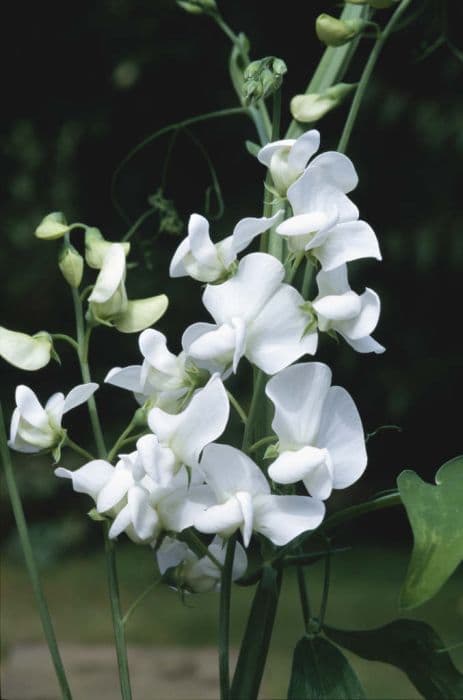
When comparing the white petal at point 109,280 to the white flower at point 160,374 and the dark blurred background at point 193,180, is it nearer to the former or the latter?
the white flower at point 160,374

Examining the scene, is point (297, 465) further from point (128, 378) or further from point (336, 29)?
point (336, 29)

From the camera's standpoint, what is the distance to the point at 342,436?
0.46 m

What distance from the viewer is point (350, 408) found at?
1.50ft

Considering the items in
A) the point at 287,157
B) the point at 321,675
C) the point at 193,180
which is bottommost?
the point at 193,180

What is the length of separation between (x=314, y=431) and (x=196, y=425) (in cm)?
5

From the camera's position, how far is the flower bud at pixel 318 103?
56 centimetres

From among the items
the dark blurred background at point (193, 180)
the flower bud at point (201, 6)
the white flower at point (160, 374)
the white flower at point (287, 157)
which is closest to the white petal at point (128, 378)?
the white flower at point (160, 374)

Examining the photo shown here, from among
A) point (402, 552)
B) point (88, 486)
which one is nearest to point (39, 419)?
point (88, 486)

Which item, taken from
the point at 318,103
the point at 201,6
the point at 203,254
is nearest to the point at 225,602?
the point at 203,254

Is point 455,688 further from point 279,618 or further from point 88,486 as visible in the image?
point 279,618

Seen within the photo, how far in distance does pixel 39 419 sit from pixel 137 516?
0.07 m

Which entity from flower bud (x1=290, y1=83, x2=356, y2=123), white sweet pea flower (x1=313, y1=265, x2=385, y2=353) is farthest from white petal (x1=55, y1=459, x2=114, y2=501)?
flower bud (x1=290, y1=83, x2=356, y2=123)

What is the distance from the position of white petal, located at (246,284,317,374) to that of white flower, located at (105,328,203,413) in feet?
0.10

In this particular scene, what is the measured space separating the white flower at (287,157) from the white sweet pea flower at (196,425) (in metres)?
0.10
